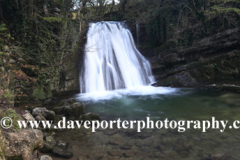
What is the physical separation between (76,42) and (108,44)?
2.65 metres

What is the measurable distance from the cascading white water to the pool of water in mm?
3237

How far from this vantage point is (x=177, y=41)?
12.2m

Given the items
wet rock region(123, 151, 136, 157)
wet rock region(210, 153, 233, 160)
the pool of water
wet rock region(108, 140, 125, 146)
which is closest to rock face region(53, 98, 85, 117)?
the pool of water

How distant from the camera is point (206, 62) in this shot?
11062 millimetres

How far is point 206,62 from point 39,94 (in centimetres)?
1078

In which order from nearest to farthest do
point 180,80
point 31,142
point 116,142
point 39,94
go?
point 31,142 → point 116,142 → point 39,94 → point 180,80

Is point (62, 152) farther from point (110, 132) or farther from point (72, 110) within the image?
point (72, 110)

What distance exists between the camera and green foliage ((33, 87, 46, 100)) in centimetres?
834

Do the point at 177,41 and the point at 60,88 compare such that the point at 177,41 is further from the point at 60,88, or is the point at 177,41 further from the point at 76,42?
the point at 60,88

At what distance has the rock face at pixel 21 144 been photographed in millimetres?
2844

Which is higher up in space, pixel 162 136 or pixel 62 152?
pixel 62 152

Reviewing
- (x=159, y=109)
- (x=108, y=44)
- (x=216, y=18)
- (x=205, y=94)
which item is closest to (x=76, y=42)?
(x=108, y=44)

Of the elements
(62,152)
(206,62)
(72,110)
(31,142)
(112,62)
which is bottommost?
(62,152)

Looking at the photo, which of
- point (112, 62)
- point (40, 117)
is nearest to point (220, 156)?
point (40, 117)
